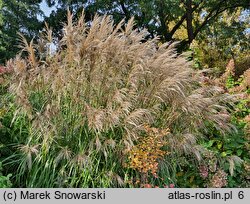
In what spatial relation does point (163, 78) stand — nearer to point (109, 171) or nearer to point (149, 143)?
point (149, 143)

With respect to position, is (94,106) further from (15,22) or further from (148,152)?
(15,22)

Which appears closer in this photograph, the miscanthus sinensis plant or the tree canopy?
the miscanthus sinensis plant

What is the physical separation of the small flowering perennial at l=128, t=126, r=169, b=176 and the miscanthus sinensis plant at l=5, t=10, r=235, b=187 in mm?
92

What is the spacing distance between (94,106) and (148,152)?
0.75 metres

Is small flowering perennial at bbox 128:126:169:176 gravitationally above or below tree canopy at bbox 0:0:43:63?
below

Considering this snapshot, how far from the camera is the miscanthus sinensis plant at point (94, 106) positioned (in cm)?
341

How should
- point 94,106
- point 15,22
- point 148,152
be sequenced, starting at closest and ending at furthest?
point 148,152, point 94,106, point 15,22

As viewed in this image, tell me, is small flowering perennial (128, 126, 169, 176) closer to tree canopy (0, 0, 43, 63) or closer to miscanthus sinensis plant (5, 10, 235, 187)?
miscanthus sinensis plant (5, 10, 235, 187)

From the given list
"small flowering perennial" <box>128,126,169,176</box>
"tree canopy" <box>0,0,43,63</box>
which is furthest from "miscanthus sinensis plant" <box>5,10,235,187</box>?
"tree canopy" <box>0,0,43,63</box>

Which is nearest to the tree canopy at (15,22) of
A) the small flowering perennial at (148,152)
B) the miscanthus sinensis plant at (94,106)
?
the miscanthus sinensis plant at (94,106)

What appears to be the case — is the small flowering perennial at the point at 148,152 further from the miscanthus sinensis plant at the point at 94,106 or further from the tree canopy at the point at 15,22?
the tree canopy at the point at 15,22

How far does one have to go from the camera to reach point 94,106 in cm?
373

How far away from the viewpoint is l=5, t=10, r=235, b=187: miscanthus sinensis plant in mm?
3412

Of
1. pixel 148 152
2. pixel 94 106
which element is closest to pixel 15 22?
pixel 94 106
